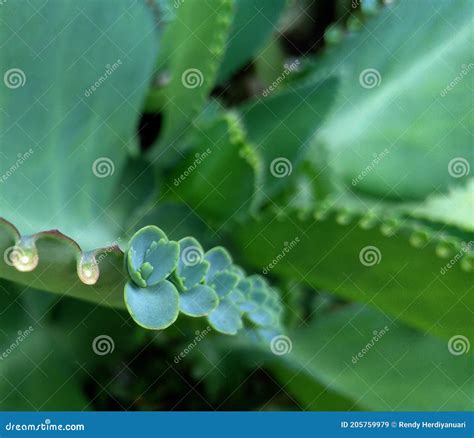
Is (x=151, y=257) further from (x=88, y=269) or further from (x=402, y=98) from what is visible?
(x=402, y=98)

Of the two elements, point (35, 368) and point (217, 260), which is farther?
point (35, 368)

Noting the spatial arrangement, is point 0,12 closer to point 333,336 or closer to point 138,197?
point 138,197

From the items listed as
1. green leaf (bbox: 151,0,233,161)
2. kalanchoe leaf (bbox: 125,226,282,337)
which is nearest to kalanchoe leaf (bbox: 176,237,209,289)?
kalanchoe leaf (bbox: 125,226,282,337)

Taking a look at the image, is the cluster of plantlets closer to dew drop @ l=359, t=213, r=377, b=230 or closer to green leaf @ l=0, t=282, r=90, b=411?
dew drop @ l=359, t=213, r=377, b=230

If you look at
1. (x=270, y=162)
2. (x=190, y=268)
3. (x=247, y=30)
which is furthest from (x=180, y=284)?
(x=247, y=30)

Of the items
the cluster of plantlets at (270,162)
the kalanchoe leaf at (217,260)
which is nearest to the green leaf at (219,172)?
the cluster of plantlets at (270,162)
